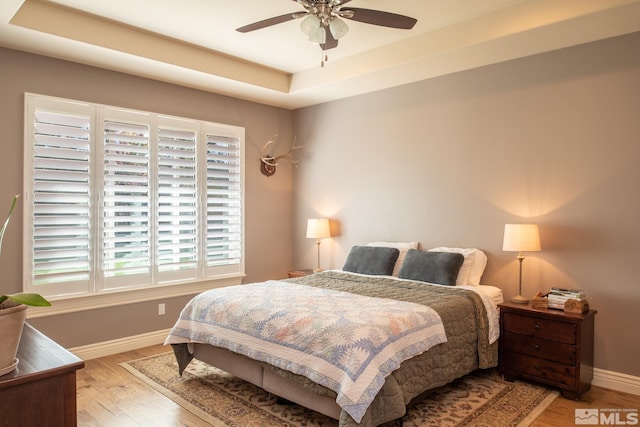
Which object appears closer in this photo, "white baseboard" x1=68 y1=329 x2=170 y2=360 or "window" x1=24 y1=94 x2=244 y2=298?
"window" x1=24 y1=94 x2=244 y2=298

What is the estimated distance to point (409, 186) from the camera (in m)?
4.66

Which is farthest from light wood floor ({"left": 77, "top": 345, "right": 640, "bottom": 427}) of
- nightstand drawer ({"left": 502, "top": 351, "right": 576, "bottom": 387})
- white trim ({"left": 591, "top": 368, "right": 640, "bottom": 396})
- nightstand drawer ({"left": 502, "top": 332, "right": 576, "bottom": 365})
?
nightstand drawer ({"left": 502, "top": 332, "right": 576, "bottom": 365})

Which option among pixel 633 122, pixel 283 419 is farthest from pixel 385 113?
pixel 283 419

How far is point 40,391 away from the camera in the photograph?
1.45 m

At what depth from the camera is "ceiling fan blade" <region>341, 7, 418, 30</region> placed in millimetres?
2816

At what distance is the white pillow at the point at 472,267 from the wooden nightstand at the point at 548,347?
45 centimetres

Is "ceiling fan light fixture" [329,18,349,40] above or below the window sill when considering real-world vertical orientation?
above

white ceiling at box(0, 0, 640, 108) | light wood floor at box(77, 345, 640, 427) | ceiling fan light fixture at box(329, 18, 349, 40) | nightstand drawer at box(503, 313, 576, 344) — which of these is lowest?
light wood floor at box(77, 345, 640, 427)

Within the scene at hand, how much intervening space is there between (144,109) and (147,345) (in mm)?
2365

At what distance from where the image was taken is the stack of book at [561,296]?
327cm

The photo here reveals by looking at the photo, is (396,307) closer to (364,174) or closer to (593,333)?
(593,333)

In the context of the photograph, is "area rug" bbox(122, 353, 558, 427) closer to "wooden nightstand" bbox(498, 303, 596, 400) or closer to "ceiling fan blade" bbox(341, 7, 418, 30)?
"wooden nightstand" bbox(498, 303, 596, 400)

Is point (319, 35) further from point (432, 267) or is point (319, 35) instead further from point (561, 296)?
point (561, 296)

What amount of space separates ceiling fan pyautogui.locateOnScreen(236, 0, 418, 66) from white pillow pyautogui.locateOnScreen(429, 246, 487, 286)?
2067 mm
